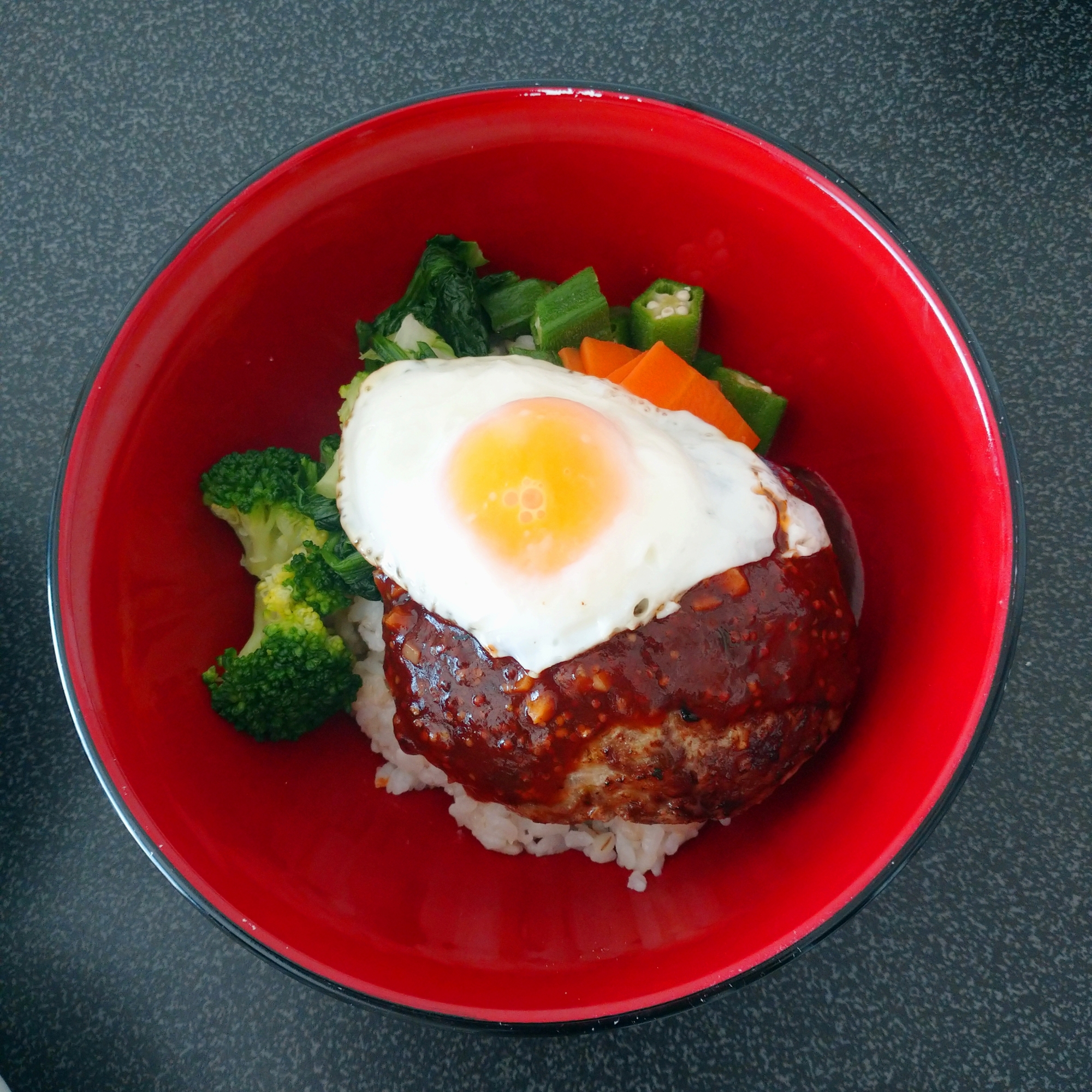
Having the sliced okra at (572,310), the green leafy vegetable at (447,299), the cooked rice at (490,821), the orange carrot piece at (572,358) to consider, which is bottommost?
the cooked rice at (490,821)

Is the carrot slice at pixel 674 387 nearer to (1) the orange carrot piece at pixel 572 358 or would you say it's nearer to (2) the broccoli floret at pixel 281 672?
(1) the orange carrot piece at pixel 572 358

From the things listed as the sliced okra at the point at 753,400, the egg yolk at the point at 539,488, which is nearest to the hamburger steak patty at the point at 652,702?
the egg yolk at the point at 539,488

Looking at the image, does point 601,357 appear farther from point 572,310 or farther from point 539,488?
point 539,488

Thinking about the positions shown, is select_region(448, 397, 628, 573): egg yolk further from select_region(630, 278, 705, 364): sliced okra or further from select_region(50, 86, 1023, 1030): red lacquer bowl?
select_region(50, 86, 1023, 1030): red lacquer bowl

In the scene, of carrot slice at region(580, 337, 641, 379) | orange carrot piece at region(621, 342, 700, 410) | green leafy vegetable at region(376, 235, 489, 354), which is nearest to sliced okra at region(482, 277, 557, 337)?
green leafy vegetable at region(376, 235, 489, 354)

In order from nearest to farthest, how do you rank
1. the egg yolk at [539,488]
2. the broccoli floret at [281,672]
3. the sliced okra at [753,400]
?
the egg yolk at [539,488]
the broccoli floret at [281,672]
the sliced okra at [753,400]
